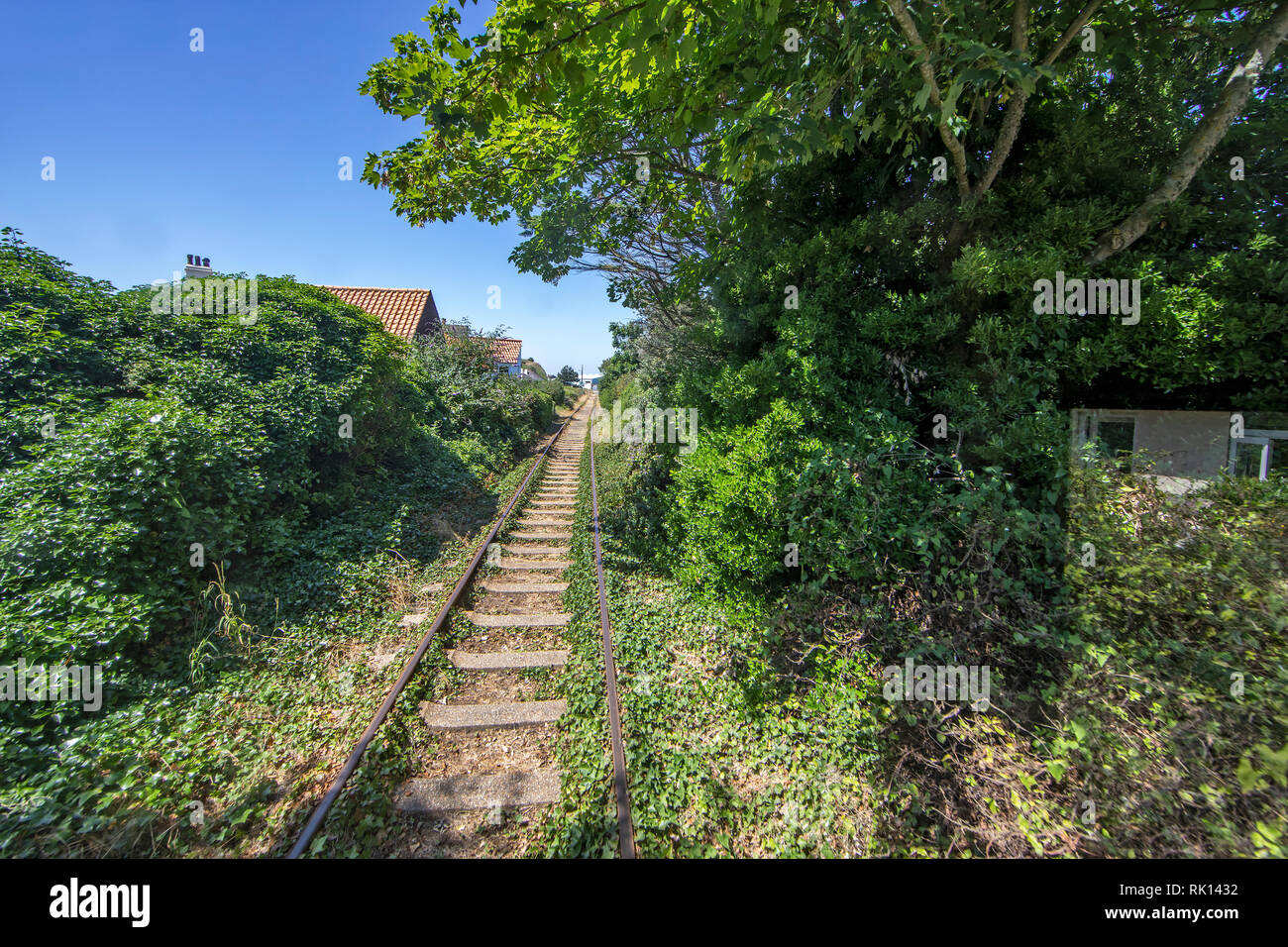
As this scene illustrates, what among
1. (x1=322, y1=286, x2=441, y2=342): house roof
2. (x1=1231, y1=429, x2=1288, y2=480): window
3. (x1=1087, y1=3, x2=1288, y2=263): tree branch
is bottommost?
(x1=1231, y1=429, x2=1288, y2=480): window

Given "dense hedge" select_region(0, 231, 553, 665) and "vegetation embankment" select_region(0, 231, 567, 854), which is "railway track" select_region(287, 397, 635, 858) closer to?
"vegetation embankment" select_region(0, 231, 567, 854)

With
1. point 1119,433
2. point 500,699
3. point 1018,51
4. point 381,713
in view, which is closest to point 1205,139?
point 1018,51

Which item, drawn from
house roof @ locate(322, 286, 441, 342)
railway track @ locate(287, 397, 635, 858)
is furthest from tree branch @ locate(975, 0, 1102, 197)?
house roof @ locate(322, 286, 441, 342)

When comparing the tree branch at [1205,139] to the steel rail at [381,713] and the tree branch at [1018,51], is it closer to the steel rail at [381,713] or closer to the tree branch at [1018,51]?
the tree branch at [1018,51]

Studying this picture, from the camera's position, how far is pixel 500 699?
4219 mm

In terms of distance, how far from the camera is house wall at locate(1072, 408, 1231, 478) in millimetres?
3951

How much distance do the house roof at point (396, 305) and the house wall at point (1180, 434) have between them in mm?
22992

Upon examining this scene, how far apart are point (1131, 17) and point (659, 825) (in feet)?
25.3

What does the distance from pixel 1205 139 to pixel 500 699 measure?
24.5ft

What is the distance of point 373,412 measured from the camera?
28.8 feet

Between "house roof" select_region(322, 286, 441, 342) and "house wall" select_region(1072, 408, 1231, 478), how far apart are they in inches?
905

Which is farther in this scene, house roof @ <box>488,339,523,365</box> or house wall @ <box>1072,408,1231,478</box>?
house roof @ <box>488,339,523,365</box>

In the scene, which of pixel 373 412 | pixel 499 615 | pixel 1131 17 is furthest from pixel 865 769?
pixel 373 412

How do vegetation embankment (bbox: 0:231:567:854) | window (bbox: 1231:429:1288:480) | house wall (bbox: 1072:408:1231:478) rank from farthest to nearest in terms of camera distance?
house wall (bbox: 1072:408:1231:478)
window (bbox: 1231:429:1288:480)
vegetation embankment (bbox: 0:231:567:854)
